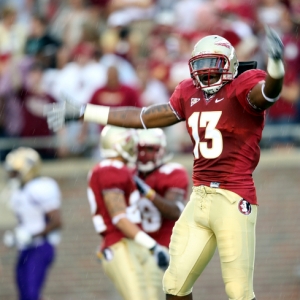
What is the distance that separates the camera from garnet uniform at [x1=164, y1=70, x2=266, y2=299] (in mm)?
5645

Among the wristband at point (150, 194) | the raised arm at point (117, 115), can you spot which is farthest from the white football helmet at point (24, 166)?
the raised arm at point (117, 115)

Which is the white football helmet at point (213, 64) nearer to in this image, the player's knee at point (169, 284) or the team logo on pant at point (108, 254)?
the player's knee at point (169, 284)

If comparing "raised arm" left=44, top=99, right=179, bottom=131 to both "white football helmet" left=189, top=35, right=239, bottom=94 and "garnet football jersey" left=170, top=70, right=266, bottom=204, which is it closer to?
"garnet football jersey" left=170, top=70, right=266, bottom=204

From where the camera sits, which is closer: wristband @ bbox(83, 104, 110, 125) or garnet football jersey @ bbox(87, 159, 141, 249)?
wristband @ bbox(83, 104, 110, 125)

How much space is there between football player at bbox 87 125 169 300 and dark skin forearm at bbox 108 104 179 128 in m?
1.19

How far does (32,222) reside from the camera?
933 cm

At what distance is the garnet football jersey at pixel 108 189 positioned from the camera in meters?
7.14

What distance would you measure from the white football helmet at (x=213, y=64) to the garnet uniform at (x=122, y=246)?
5.38 ft

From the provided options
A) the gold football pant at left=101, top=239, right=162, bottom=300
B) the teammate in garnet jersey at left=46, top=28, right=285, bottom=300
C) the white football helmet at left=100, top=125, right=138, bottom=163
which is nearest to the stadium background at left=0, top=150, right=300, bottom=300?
the gold football pant at left=101, top=239, right=162, bottom=300

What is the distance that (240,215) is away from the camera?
18.6ft

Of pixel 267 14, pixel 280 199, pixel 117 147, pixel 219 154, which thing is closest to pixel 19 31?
pixel 267 14

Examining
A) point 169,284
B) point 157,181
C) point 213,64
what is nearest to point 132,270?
point 157,181

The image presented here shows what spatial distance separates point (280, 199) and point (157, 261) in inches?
174

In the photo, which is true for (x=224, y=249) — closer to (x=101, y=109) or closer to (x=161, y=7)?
(x=101, y=109)
